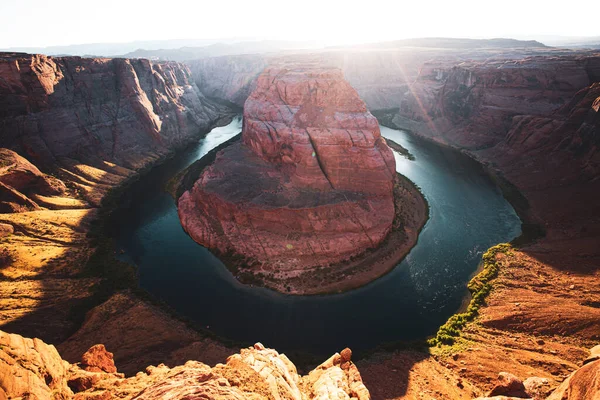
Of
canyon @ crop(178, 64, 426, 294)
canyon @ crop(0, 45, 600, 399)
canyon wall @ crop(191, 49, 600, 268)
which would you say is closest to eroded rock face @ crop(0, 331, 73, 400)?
canyon @ crop(0, 45, 600, 399)

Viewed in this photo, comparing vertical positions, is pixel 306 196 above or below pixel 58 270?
above

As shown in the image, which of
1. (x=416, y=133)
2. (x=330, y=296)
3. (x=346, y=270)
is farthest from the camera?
(x=416, y=133)

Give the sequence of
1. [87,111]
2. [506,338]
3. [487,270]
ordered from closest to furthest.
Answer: [506,338] → [487,270] → [87,111]

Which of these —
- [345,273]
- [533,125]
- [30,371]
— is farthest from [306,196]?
[533,125]

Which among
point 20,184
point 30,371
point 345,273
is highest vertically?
point 20,184

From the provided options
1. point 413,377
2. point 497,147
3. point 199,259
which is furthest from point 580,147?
point 199,259

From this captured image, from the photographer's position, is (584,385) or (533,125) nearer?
(584,385)

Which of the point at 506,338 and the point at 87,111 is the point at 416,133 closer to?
the point at 506,338
